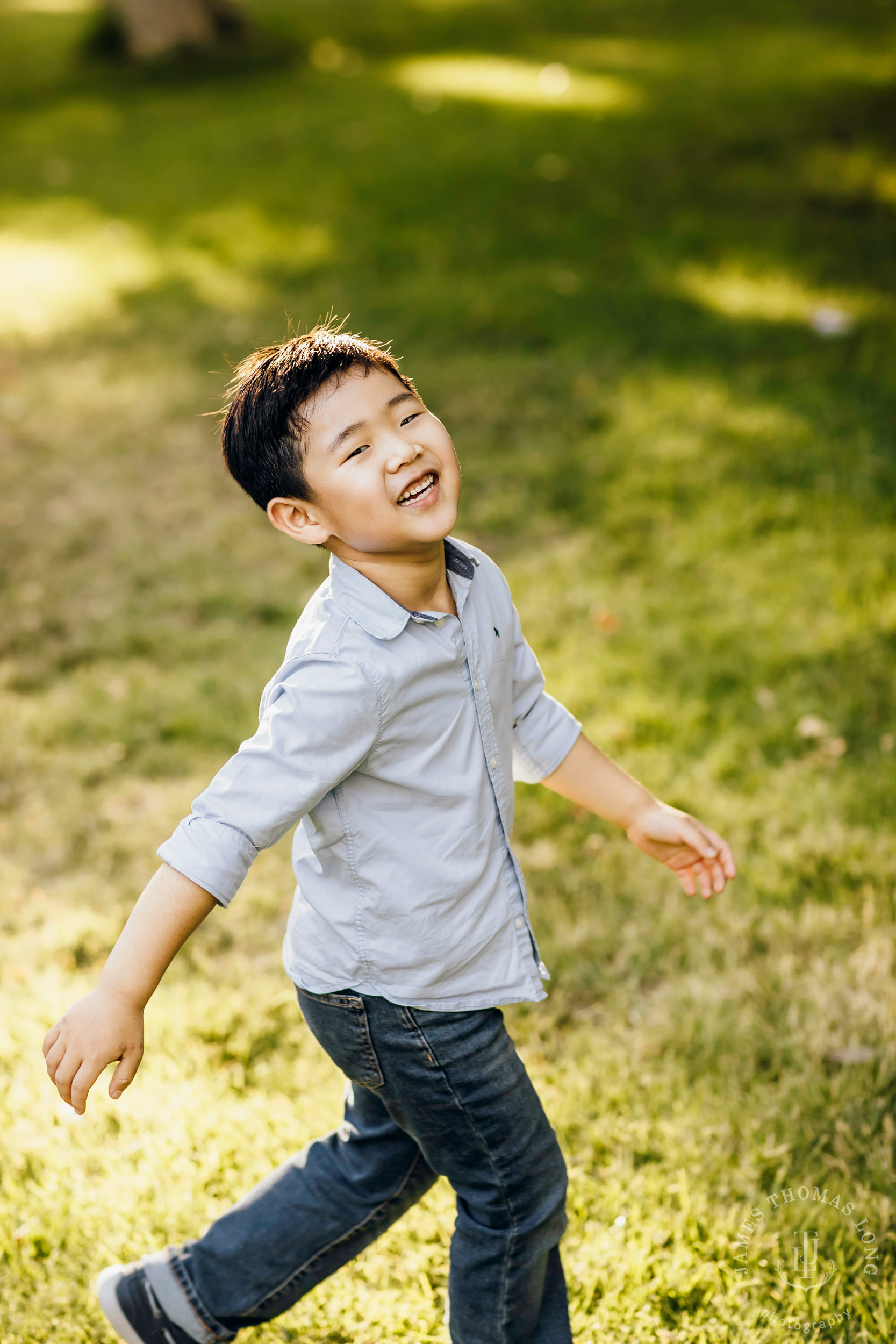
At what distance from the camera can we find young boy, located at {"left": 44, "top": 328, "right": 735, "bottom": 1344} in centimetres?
156

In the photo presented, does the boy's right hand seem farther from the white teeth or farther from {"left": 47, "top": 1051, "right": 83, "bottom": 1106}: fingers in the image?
the white teeth

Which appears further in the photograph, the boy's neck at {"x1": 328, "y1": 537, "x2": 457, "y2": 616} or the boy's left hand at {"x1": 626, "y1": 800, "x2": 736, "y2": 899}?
the boy's left hand at {"x1": 626, "y1": 800, "x2": 736, "y2": 899}

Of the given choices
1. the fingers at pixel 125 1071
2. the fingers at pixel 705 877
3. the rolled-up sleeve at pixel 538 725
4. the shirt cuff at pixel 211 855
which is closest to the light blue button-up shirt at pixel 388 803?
the shirt cuff at pixel 211 855

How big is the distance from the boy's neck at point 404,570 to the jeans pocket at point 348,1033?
60 cm

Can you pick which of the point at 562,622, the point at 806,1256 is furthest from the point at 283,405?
the point at 562,622

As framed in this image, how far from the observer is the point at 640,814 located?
2029 millimetres

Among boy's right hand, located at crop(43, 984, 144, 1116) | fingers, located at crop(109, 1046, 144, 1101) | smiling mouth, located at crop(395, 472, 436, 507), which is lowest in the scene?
fingers, located at crop(109, 1046, 144, 1101)

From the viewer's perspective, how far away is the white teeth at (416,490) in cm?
166

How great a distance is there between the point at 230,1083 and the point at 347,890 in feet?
3.51

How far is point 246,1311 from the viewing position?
202cm

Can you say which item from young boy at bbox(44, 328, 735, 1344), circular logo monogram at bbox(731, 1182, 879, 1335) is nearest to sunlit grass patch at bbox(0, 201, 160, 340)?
young boy at bbox(44, 328, 735, 1344)

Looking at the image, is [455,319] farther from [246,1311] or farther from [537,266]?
[246,1311]

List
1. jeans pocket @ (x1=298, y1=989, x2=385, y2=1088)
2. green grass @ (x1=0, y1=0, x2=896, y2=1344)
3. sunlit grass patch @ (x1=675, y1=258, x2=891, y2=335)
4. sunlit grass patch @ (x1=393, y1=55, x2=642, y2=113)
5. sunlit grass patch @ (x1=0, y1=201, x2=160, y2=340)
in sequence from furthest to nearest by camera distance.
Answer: sunlit grass patch @ (x1=393, y1=55, x2=642, y2=113)
sunlit grass patch @ (x1=0, y1=201, x2=160, y2=340)
sunlit grass patch @ (x1=675, y1=258, x2=891, y2=335)
green grass @ (x1=0, y1=0, x2=896, y2=1344)
jeans pocket @ (x1=298, y1=989, x2=385, y2=1088)

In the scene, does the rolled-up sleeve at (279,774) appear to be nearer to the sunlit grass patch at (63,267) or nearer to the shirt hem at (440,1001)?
the shirt hem at (440,1001)
